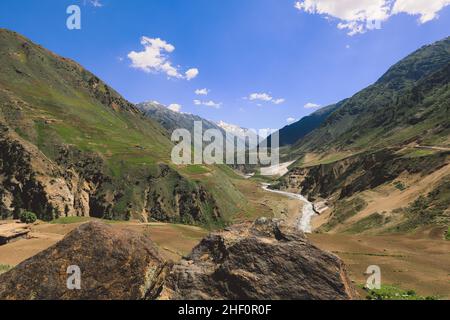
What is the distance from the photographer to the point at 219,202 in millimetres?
97250

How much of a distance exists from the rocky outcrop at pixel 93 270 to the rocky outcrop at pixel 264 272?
1.22 m

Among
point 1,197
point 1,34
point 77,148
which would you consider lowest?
point 1,197

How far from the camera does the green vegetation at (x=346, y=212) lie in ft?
312

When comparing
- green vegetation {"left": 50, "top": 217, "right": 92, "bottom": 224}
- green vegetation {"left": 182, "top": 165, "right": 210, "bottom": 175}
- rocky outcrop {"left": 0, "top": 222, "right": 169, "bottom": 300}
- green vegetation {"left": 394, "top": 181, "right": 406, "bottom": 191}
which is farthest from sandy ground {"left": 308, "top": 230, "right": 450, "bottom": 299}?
green vegetation {"left": 182, "top": 165, "right": 210, "bottom": 175}

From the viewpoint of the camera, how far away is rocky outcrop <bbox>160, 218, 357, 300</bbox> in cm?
1421

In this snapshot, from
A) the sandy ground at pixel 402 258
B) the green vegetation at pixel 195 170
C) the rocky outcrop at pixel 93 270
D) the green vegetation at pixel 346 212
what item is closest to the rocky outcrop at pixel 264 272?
the rocky outcrop at pixel 93 270

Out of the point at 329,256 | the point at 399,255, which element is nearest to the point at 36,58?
the point at 399,255

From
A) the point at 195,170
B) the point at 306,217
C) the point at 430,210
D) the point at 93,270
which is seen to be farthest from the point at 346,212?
the point at 93,270

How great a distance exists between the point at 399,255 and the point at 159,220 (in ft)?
182

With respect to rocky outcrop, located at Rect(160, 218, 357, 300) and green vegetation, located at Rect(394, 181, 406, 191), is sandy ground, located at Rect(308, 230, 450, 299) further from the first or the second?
green vegetation, located at Rect(394, 181, 406, 191)

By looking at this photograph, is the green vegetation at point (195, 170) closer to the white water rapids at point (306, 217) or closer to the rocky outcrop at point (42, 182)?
the rocky outcrop at point (42, 182)

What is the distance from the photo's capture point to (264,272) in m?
14.7

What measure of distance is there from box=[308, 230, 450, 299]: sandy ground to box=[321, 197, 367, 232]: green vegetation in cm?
2604
